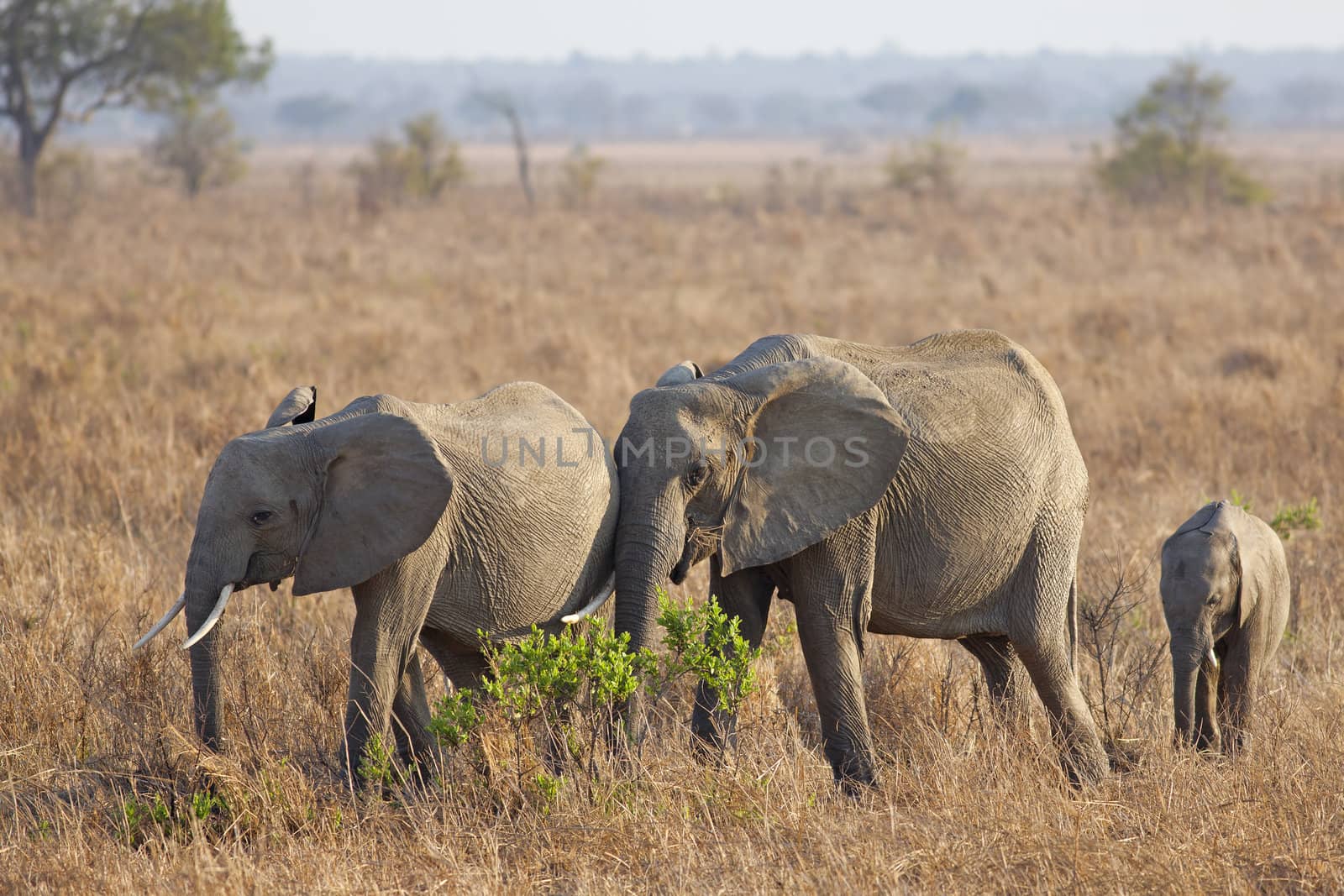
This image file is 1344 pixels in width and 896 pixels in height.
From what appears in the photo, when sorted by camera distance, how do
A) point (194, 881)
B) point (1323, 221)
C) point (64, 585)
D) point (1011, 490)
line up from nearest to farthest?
point (194, 881)
point (1011, 490)
point (64, 585)
point (1323, 221)

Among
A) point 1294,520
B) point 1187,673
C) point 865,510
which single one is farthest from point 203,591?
point 1294,520

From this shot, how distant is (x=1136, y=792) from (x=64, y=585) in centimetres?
457

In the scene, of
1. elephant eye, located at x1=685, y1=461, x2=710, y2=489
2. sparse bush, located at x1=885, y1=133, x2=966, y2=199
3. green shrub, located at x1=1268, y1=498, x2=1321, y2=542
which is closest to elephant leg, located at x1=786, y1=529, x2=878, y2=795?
elephant eye, located at x1=685, y1=461, x2=710, y2=489

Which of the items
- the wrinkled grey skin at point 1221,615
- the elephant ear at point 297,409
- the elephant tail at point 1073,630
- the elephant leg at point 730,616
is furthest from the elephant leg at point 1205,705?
the elephant ear at point 297,409

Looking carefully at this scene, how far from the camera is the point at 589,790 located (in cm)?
414

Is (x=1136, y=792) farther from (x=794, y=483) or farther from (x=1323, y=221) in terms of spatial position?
(x=1323, y=221)

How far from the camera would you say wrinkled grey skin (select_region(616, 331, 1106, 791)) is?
407 centimetres

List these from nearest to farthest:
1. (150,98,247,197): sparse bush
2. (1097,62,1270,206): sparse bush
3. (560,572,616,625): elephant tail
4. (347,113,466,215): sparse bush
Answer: (560,572,616,625): elephant tail, (1097,62,1270,206): sparse bush, (347,113,466,215): sparse bush, (150,98,247,197): sparse bush

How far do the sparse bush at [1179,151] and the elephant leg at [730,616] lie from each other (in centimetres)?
2510

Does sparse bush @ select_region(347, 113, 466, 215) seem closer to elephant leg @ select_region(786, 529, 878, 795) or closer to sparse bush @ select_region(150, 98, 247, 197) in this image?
sparse bush @ select_region(150, 98, 247, 197)

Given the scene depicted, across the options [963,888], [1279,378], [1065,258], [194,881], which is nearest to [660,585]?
[963,888]

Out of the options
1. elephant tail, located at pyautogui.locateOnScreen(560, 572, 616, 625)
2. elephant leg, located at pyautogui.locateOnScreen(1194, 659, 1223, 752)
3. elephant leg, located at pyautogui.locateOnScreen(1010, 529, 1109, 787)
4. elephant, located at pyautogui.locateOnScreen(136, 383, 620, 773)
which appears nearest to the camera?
elephant, located at pyautogui.locateOnScreen(136, 383, 620, 773)

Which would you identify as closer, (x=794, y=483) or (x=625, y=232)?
(x=794, y=483)

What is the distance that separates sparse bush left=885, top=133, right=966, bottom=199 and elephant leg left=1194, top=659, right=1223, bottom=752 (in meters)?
27.1
